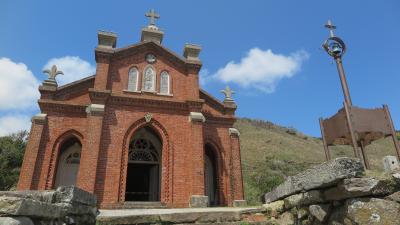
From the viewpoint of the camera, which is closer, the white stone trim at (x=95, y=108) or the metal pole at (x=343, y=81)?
the metal pole at (x=343, y=81)

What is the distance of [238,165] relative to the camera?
1666 cm

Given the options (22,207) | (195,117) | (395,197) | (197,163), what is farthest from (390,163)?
(195,117)

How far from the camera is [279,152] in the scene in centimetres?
5353

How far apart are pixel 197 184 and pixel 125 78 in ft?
21.0

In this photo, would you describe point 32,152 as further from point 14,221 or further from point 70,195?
point 14,221

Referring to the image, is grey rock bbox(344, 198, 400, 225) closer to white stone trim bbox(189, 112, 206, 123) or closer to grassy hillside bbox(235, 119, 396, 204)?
white stone trim bbox(189, 112, 206, 123)

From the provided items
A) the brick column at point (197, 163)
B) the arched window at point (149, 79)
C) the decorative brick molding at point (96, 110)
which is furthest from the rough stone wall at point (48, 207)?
the arched window at point (149, 79)

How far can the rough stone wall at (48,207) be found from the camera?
142 inches

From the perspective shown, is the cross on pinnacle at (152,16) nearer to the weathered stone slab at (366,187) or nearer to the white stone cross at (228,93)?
the white stone cross at (228,93)

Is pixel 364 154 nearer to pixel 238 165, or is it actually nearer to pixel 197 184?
pixel 197 184

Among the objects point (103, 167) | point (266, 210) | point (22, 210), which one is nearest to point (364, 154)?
point (266, 210)

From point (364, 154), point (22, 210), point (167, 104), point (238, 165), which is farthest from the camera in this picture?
point (238, 165)

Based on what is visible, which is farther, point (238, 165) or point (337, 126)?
point (238, 165)

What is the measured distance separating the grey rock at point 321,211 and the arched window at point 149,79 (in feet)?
40.2
